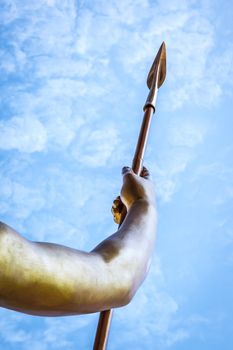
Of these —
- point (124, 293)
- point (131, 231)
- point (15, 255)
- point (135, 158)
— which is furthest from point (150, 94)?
point (15, 255)

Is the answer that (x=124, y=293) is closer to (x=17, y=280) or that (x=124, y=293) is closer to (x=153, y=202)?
Answer: (x=17, y=280)

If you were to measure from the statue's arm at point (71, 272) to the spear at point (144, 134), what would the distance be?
37cm

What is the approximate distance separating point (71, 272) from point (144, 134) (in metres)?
1.21

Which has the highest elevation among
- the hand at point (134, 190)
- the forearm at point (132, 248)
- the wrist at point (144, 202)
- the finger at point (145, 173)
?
the finger at point (145, 173)

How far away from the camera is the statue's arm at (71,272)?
817mm

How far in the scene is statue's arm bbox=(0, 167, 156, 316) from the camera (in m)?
0.82

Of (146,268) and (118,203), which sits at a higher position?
(118,203)

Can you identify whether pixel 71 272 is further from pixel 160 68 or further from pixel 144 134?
pixel 160 68

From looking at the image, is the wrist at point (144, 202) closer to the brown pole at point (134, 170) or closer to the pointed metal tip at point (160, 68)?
the brown pole at point (134, 170)

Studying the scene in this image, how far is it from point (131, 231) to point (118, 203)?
519 millimetres

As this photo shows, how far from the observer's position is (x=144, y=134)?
6.79ft

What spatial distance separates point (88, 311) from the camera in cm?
98

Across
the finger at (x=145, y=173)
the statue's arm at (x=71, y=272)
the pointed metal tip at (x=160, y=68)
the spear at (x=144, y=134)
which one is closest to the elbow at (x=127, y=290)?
the statue's arm at (x=71, y=272)

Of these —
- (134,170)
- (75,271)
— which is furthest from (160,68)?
(75,271)
